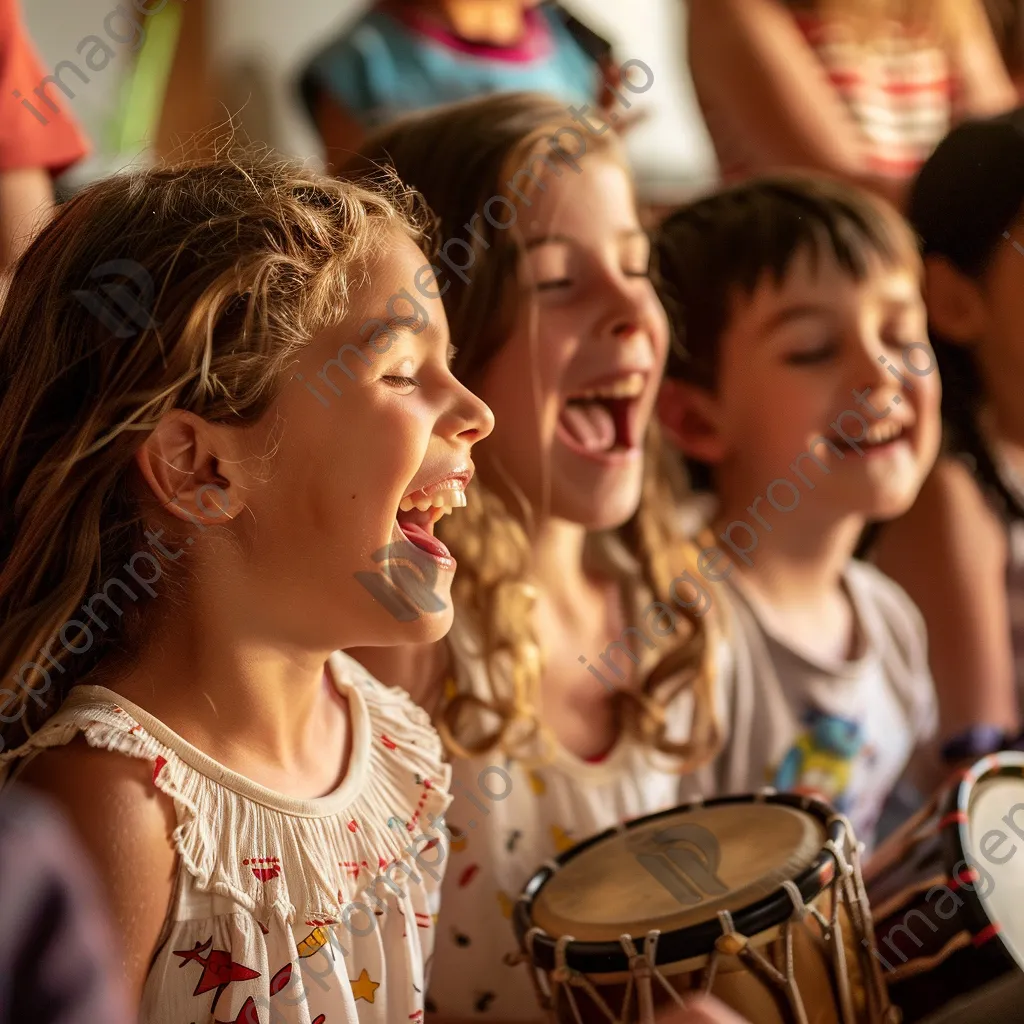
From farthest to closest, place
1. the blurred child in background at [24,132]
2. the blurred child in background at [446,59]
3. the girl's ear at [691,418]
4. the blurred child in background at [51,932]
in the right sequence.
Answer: the blurred child in background at [446,59] < the girl's ear at [691,418] < the blurred child in background at [24,132] < the blurred child in background at [51,932]

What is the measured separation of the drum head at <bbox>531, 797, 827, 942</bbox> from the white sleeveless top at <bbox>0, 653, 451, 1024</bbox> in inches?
3.4

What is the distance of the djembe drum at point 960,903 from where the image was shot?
64 centimetres

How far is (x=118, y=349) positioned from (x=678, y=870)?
1.24ft

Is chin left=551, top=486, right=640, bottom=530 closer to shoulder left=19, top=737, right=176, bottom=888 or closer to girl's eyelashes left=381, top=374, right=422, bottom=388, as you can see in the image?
girl's eyelashes left=381, top=374, right=422, bottom=388

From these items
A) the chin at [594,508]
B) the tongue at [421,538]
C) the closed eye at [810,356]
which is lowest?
the closed eye at [810,356]

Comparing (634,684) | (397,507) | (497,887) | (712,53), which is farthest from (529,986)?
(712,53)

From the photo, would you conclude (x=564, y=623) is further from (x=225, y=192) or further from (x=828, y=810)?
(x=225, y=192)

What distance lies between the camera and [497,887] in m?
0.75

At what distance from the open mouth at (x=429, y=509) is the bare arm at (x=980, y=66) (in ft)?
2.34

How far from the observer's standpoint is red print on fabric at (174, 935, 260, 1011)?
20.4 inches

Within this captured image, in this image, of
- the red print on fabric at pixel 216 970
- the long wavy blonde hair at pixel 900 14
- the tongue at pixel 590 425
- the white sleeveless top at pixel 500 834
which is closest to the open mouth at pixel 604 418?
the tongue at pixel 590 425

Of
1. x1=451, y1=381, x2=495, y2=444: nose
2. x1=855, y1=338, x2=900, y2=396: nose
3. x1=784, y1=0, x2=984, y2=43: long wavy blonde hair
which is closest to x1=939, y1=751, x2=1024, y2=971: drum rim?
x1=855, y1=338, x2=900, y2=396: nose

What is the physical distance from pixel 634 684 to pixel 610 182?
0.32m

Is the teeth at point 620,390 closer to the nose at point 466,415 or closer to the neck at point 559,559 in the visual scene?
the neck at point 559,559
